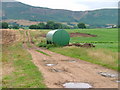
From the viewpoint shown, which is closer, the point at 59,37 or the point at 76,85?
the point at 76,85

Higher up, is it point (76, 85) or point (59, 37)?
point (59, 37)

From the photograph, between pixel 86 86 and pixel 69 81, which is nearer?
pixel 86 86

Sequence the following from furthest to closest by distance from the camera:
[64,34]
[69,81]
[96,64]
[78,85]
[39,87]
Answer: [64,34] → [96,64] → [69,81] → [78,85] → [39,87]

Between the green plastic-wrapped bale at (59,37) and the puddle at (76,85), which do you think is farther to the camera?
the green plastic-wrapped bale at (59,37)

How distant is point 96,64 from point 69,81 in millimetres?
6181

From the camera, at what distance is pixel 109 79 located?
12.0 metres

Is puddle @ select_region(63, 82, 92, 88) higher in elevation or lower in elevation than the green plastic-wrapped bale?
lower

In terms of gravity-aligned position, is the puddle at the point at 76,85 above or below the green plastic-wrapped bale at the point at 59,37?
below

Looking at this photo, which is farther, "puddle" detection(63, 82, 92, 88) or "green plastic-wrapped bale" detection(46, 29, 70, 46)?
"green plastic-wrapped bale" detection(46, 29, 70, 46)

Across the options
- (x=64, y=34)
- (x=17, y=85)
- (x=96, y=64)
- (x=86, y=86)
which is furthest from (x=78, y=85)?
(x=64, y=34)

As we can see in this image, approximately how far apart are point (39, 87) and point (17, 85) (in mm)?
1058

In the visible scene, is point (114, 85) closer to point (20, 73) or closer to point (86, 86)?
point (86, 86)

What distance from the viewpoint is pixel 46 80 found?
1148 cm

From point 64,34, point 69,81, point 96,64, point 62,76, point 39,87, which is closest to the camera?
point 39,87
